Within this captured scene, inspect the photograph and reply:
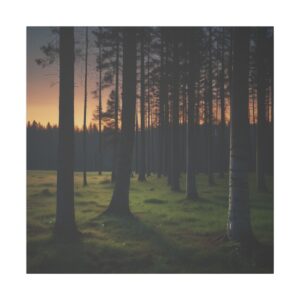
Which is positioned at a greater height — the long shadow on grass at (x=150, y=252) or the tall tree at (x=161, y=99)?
the tall tree at (x=161, y=99)

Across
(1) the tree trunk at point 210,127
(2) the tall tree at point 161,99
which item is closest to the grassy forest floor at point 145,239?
(1) the tree trunk at point 210,127

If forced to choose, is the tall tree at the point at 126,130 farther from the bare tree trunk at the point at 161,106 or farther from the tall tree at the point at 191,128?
the tall tree at the point at 191,128

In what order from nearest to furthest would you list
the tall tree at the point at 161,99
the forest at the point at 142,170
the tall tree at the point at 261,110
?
the forest at the point at 142,170 → the tall tree at the point at 261,110 → the tall tree at the point at 161,99

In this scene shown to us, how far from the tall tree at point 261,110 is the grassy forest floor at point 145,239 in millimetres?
418

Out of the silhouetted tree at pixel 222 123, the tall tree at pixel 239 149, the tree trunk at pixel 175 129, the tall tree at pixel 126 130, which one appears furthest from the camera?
the tree trunk at pixel 175 129

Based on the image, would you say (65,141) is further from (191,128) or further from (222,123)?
(191,128)

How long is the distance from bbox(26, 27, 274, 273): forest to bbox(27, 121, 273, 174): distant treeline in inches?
1.6

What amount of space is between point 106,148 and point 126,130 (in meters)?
1.74

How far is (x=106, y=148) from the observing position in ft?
35.7

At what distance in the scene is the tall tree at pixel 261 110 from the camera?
8.42 m

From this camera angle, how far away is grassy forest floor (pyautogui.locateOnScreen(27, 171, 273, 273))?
745cm

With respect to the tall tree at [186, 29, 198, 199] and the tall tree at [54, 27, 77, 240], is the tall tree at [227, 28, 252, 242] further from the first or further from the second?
the tall tree at [54, 27, 77, 240]
